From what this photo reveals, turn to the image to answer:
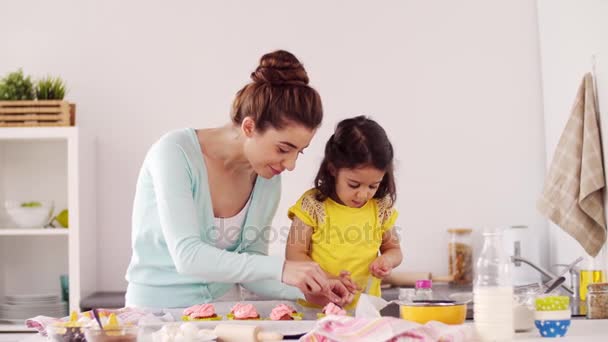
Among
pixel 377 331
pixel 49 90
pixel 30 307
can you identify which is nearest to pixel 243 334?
pixel 377 331

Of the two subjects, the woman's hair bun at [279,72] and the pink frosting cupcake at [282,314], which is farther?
the woman's hair bun at [279,72]

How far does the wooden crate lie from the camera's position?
3662 millimetres

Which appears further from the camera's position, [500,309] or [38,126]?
[38,126]

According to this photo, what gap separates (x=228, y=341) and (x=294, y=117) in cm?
75

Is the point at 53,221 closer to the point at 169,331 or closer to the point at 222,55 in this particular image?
the point at 222,55

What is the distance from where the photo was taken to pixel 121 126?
13.0 feet

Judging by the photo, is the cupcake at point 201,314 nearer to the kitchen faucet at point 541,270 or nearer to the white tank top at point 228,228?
the white tank top at point 228,228

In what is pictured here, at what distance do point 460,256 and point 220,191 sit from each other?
1.74 metres

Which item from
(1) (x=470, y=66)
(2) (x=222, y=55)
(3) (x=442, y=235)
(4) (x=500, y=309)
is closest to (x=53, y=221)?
(2) (x=222, y=55)

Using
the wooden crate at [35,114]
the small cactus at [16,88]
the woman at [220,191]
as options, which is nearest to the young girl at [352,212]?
the woman at [220,191]

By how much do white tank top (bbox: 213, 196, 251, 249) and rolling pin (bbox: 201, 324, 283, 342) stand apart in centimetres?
71

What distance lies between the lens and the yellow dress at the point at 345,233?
8.26 feet

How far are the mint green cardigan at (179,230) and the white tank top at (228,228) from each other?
2cm

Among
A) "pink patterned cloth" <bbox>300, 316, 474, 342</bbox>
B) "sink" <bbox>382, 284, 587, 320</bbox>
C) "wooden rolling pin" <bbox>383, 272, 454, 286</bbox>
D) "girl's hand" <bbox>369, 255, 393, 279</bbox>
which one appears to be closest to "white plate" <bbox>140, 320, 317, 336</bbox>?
"pink patterned cloth" <bbox>300, 316, 474, 342</bbox>
